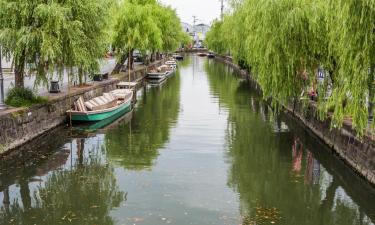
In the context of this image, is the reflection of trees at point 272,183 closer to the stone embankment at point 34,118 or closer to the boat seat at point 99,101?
the boat seat at point 99,101

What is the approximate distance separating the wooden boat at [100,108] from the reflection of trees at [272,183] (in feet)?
22.3

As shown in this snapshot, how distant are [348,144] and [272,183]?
3.69 meters

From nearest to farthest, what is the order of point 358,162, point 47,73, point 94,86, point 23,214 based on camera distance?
point 23,214, point 358,162, point 47,73, point 94,86

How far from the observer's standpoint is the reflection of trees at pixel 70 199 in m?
12.6

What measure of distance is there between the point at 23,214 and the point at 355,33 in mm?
9799

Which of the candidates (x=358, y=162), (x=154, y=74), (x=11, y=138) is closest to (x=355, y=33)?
(x=358, y=162)

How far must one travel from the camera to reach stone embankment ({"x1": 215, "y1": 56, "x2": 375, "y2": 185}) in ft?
50.4

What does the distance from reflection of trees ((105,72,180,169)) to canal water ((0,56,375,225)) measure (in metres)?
0.05

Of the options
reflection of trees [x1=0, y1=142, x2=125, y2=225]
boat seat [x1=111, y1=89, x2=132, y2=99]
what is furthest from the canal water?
boat seat [x1=111, y1=89, x2=132, y2=99]

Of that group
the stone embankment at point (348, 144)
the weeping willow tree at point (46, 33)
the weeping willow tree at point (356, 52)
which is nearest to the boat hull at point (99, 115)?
the weeping willow tree at point (46, 33)

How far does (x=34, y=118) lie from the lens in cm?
2122

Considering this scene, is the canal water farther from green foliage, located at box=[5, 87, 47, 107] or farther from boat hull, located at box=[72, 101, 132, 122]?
green foliage, located at box=[5, 87, 47, 107]

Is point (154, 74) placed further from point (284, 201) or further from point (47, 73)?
point (284, 201)

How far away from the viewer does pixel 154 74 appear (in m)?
54.8
